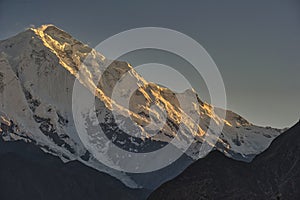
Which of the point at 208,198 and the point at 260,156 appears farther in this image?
the point at 260,156

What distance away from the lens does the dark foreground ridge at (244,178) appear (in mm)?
145375

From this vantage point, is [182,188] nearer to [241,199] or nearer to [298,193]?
[241,199]

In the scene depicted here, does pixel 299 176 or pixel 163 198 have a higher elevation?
pixel 299 176

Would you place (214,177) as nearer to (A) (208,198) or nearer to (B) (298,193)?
(A) (208,198)

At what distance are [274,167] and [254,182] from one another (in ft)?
29.4

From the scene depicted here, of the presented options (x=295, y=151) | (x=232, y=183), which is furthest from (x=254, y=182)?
(x=295, y=151)

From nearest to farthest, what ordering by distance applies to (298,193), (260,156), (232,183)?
(298,193) → (232,183) → (260,156)

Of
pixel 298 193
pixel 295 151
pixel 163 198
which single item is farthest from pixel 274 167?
pixel 163 198

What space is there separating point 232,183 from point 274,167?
14.2 m

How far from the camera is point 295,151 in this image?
160m

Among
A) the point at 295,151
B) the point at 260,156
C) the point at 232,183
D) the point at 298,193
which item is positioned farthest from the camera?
the point at 260,156

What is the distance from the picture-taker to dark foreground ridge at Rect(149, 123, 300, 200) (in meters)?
145

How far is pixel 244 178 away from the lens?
153000 millimetres

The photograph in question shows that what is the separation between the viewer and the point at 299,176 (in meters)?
148
